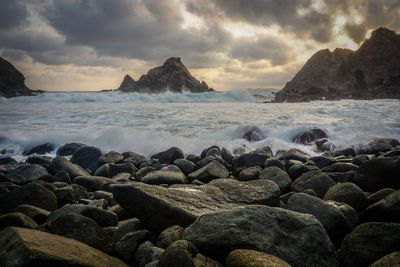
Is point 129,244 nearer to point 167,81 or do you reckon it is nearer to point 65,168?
point 65,168

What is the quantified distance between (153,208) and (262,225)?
2.92ft

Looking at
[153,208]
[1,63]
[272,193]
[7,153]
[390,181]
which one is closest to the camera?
[153,208]

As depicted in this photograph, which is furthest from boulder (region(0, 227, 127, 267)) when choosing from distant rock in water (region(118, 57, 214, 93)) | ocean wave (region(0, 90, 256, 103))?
distant rock in water (region(118, 57, 214, 93))

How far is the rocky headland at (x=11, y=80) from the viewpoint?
52.4 meters

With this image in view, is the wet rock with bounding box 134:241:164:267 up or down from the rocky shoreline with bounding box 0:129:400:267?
down

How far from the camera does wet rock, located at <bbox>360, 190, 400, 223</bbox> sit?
191cm

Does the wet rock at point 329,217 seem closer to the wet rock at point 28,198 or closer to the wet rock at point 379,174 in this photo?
the wet rock at point 379,174

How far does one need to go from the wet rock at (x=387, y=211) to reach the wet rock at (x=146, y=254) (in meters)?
1.72

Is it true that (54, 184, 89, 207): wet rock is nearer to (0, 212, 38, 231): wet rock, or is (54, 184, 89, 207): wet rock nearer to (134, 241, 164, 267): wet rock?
(0, 212, 38, 231): wet rock

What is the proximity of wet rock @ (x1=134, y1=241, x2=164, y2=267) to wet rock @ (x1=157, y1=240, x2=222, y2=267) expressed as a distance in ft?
0.97

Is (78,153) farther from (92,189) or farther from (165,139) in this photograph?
(165,139)

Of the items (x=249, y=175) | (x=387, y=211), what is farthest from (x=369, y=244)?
(x=249, y=175)

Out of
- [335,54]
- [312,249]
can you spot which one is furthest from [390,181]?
[335,54]

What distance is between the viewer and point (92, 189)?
12.8 ft
